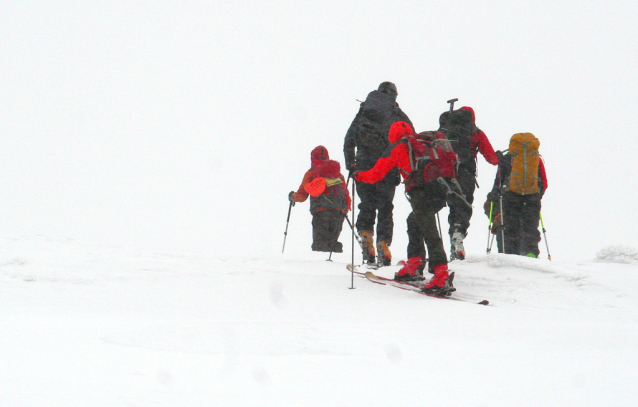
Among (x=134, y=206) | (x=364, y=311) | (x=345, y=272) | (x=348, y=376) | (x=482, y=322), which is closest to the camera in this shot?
(x=348, y=376)

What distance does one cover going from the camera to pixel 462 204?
7574 millimetres

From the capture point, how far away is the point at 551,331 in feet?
15.5

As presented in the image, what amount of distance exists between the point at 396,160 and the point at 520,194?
3349mm

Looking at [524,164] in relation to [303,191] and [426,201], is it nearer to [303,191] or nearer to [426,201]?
[426,201]

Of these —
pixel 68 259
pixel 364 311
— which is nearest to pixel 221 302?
pixel 364 311

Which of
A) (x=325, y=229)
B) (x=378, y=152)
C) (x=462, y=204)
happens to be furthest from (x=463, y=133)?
(x=325, y=229)

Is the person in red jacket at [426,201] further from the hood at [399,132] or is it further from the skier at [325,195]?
the skier at [325,195]

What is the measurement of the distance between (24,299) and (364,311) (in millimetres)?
3149

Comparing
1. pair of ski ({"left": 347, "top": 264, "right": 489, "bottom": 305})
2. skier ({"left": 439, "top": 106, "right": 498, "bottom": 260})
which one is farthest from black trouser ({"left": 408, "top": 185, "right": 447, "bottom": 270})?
skier ({"left": 439, "top": 106, "right": 498, "bottom": 260})

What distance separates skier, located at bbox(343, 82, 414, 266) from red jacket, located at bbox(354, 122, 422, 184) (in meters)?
1.35

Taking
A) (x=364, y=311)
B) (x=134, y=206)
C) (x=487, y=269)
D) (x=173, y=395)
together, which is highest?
(x=134, y=206)

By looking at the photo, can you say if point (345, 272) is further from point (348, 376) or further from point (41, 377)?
point (41, 377)

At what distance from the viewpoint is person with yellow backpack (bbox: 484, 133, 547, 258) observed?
28.2ft

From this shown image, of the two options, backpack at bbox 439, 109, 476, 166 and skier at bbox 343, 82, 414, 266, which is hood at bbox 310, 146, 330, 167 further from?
backpack at bbox 439, 109, 476, 166
